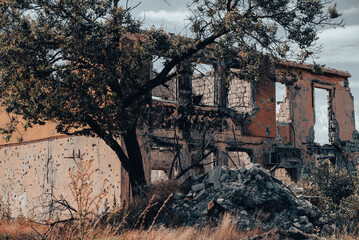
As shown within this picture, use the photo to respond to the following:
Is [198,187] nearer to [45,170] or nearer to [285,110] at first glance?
[45,170]

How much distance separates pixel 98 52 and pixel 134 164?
3161 millimetres

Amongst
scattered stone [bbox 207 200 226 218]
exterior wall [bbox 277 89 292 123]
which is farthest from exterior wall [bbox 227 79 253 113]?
scattered stone [bbox 207 200 226 218]

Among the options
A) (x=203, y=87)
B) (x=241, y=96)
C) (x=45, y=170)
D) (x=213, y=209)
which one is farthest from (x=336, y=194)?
(x=45, y=170)

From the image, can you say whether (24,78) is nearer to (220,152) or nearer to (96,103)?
(96,103)

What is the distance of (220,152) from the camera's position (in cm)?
1524

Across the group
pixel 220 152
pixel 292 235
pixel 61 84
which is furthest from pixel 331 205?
pixel 61 84

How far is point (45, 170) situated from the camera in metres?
15.2

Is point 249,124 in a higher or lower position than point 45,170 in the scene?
higher

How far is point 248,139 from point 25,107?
884cm

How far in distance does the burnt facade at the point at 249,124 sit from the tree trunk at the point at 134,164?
1383mm

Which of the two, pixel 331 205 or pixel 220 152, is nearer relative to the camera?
pixel 331 205

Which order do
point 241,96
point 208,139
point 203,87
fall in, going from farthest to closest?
1. point 203,87
2. point 241,96
3. point 208,139

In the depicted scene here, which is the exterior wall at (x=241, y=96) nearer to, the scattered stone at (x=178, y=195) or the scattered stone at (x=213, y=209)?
the scattered stone at (x=178, y=195)

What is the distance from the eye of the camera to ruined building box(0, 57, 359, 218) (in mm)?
13438
